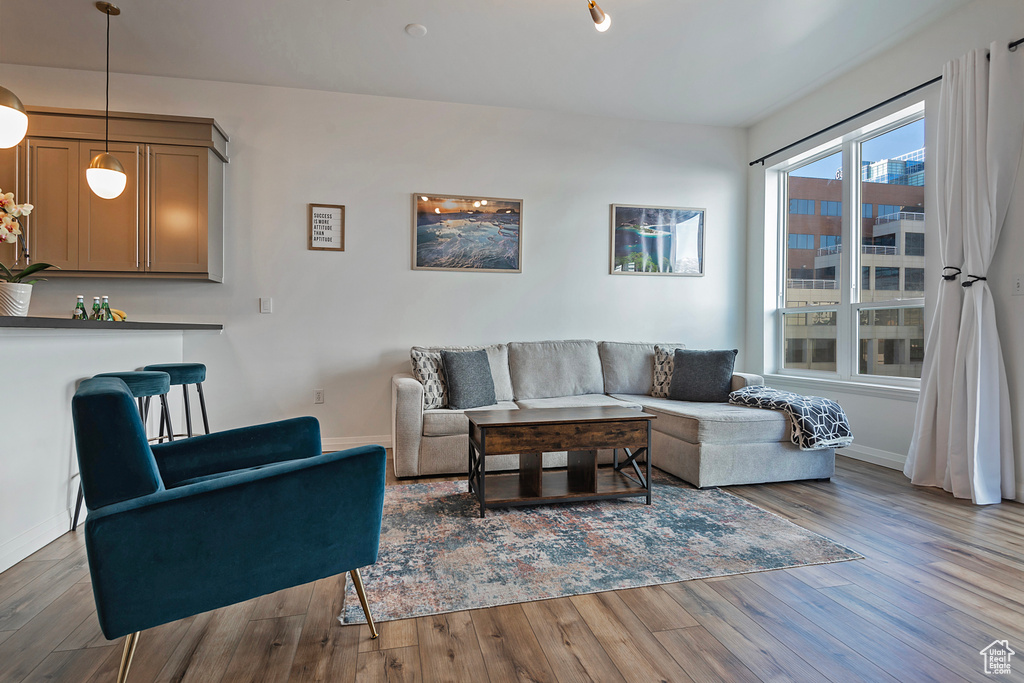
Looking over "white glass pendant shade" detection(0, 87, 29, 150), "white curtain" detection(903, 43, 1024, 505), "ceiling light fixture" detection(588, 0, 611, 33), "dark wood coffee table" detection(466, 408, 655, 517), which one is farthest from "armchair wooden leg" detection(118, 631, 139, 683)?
"white curtain" detection(903, 43, 1024, 505)

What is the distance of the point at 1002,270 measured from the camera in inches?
118

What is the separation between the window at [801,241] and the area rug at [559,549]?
8.49 feet

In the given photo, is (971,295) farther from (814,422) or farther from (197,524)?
(197,524)

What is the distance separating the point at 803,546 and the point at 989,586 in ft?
1.98

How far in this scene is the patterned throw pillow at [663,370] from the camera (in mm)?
4254

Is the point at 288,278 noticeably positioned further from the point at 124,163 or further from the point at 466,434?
the point at 466,434

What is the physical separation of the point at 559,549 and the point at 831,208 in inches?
145

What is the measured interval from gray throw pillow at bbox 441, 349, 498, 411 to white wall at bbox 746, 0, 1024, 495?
2.64 metres

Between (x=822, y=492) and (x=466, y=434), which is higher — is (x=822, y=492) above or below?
below

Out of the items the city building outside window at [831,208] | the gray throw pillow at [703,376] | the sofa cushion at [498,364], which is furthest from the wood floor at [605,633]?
the city building outside window at [831,208]

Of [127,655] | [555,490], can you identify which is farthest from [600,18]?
[127,655]

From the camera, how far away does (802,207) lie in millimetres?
4605

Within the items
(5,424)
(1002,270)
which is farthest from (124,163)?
(1002,270)
